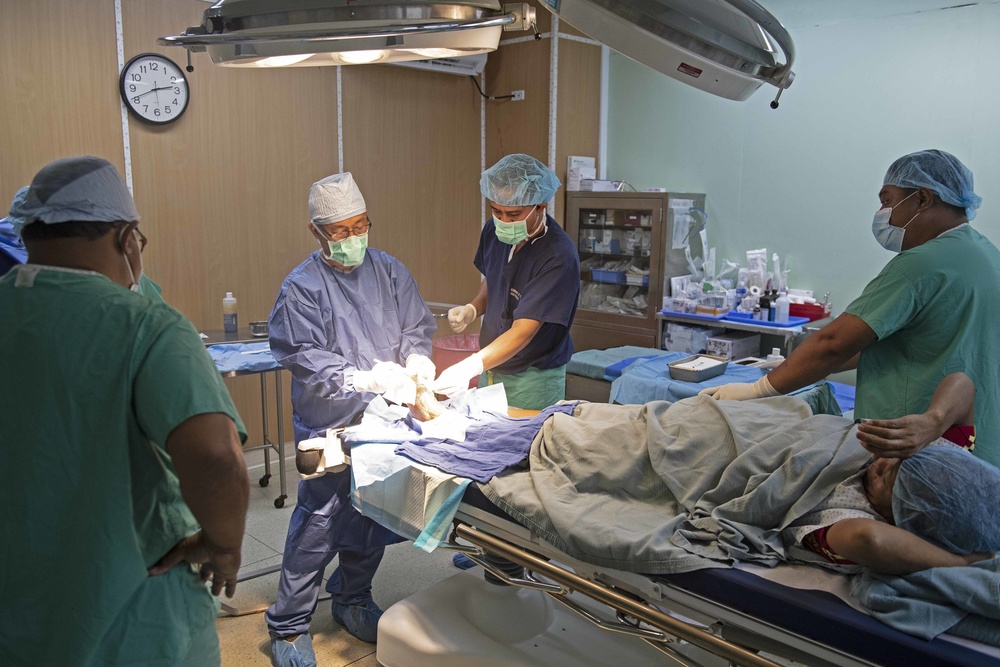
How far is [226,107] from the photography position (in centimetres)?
425

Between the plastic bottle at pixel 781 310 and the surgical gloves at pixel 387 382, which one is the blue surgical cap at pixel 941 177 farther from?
the plastic bottle at pixel 781 310

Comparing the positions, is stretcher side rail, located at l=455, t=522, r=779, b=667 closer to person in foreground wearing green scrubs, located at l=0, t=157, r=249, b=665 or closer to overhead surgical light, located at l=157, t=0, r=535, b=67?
person in foreground wearing green scrubs, located at l=0, t=157, r=249, b=665

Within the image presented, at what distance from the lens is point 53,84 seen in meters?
3.67

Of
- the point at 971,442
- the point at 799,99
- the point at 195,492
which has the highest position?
the point at 799,99

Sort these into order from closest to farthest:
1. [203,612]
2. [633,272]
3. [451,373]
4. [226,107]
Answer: [203,612] → [451,373] → [226,107] → [633,272]

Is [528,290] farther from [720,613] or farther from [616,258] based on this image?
[616,258]

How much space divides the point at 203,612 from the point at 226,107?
351cm

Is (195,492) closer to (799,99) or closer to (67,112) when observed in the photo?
(67,112)

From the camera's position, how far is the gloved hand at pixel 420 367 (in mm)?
2486

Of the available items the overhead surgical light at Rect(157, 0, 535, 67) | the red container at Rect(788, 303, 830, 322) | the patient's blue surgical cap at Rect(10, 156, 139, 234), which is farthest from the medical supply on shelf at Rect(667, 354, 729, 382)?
the patient's blue surgical cap at Rect(10, 156, 139, 234)

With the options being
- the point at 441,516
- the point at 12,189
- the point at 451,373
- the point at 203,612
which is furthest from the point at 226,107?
the point at 203,612

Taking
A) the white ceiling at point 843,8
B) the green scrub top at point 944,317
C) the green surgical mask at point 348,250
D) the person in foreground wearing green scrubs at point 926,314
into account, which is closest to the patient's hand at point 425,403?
the green surgical mask at point 348,250

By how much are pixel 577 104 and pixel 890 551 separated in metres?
4.28

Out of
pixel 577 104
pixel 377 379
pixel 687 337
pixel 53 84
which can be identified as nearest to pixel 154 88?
pixel 53 84
